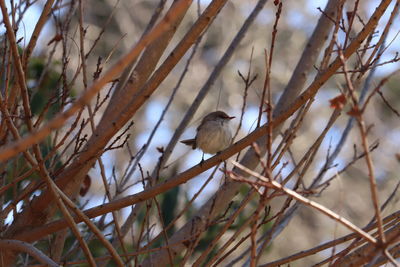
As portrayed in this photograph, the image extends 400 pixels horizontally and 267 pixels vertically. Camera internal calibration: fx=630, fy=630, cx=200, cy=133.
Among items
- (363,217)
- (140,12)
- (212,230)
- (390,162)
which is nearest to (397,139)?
(390,162)

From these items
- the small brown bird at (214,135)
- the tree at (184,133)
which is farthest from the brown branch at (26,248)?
the small brown bird at (214,135)

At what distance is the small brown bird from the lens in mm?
4379

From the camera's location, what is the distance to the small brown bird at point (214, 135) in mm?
4379

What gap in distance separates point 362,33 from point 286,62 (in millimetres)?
11047

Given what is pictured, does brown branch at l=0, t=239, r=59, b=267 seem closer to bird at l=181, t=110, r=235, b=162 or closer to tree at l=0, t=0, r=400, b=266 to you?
tree at l=0, t=0, r=400, b=266

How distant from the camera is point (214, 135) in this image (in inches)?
172

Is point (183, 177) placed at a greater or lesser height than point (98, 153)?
lesser

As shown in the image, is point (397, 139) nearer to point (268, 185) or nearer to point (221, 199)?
point (221, 199)

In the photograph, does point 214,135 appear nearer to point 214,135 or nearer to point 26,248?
point 214,135

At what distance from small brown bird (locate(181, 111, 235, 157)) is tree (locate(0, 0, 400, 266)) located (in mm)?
251

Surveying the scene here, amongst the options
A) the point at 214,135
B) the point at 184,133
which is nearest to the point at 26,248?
the point at 214,135

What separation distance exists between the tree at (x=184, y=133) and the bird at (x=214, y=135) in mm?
251

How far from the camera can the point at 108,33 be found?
13188 mm

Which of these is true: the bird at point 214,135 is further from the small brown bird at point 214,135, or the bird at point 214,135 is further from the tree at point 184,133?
the tree at point 184,133
